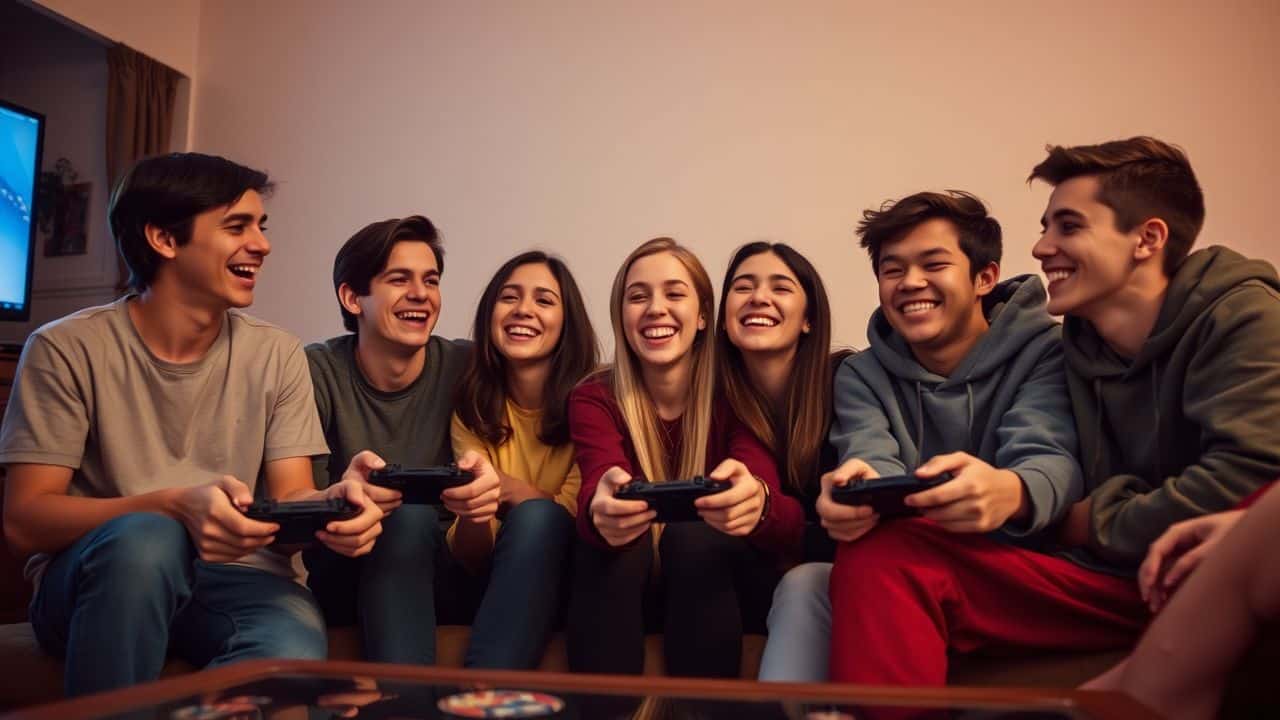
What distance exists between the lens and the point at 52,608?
4.45 feet

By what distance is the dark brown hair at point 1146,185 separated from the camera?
1423 millimetres

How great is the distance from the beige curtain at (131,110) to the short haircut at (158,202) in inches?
81.0

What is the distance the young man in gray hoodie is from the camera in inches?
46.4

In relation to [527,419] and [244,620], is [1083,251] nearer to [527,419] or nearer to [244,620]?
[527,419]

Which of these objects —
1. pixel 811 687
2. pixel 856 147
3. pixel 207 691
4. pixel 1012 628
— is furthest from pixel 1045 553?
pixel 856 147

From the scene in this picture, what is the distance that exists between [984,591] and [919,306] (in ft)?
1.76

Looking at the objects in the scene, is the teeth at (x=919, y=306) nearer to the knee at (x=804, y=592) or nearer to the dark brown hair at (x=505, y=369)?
the knee at (x=804, y=592)

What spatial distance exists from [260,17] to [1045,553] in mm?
3669

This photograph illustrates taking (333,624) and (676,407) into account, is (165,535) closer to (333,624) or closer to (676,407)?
(333,624)

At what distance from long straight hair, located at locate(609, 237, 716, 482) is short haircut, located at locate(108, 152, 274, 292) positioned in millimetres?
802

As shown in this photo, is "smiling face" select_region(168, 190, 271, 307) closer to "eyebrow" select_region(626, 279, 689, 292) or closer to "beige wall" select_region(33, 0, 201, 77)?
"eyebrow" select_region(626, 279, 689, 292)

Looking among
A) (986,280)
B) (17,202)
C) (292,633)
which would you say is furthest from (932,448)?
(17,202)

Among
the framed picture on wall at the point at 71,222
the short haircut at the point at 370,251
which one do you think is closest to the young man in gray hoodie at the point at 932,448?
the short haircut at the point at 370,251

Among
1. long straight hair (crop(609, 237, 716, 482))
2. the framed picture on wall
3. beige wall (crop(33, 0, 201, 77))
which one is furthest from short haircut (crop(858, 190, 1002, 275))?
the framed picture on wall
